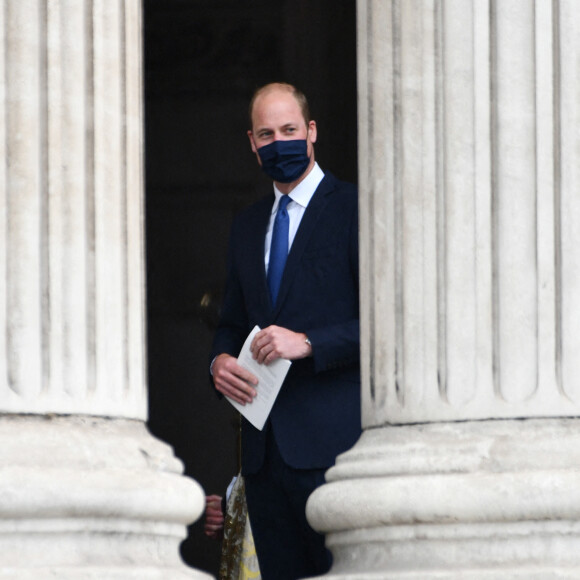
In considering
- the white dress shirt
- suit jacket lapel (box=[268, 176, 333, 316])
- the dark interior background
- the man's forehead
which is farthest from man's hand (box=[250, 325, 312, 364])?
the dark interior background

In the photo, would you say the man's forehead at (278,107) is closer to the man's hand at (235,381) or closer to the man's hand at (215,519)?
the man's hand at (235,381)

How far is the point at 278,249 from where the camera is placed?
700 centimetres

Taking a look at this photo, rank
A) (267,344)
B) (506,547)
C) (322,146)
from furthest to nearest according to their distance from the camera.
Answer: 1. (322,146)
2. (267,344)
3. (506,547)

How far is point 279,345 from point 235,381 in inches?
12.1

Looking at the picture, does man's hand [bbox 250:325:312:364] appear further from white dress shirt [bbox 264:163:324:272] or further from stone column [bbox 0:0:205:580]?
stone column [bbox 0:0:205:580]

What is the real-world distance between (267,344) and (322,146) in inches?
223

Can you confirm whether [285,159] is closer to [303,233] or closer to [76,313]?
[303,233]

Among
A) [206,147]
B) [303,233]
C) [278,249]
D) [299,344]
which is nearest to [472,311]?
[299,344]

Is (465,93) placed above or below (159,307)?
above

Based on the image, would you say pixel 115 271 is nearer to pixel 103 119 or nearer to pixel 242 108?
pixel 103 119

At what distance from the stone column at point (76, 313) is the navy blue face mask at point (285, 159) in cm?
86

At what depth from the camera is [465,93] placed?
598cm

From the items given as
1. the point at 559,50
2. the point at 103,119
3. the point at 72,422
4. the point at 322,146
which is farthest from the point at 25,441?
the point at 322,146

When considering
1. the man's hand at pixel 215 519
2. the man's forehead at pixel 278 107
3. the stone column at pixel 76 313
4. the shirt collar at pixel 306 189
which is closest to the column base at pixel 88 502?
the stone column at pixel 76 313
